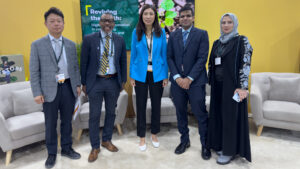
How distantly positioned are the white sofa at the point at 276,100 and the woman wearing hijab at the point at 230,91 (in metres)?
0.89

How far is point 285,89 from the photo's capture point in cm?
307

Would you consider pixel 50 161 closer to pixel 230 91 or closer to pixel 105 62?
pixel 105 62

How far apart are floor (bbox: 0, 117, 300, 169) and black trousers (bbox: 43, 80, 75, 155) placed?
290 mm

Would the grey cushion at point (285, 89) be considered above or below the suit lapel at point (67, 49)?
below

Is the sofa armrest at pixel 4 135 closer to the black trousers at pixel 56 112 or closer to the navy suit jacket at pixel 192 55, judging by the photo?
the black trousers at pixel 56 112

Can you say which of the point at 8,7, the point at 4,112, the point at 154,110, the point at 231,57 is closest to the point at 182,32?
the point at 231,57

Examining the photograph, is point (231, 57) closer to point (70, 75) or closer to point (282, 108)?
point (282, 108)

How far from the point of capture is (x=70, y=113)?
2.27 metres

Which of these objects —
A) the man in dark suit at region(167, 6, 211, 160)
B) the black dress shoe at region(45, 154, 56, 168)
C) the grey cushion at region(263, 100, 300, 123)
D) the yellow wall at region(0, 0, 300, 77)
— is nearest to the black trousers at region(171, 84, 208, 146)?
the man in dark suit at region(167, 6, 211, 160)

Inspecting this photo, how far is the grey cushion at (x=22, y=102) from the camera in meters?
2.68

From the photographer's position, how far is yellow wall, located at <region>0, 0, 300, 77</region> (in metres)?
3.27

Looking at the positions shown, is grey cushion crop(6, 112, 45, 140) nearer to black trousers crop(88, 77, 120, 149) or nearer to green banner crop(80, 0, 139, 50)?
black trousers crop(88, 77, 120, 149)

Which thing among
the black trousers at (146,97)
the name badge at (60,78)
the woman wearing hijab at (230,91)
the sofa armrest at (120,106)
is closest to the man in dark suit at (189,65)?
the woman wearing hijab at (230,91)

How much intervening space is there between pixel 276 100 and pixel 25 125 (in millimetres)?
3538
